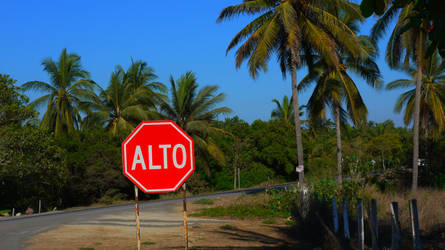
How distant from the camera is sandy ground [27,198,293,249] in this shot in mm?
11062

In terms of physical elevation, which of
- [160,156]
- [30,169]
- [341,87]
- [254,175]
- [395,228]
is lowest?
[395,228]

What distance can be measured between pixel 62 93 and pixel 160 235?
73.6 ft

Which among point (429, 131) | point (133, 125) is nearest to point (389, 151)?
point (429, 131)

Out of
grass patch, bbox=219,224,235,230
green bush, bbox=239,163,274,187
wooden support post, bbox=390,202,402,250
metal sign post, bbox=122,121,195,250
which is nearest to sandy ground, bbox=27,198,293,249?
grass patch, bbox=219,224,235,230

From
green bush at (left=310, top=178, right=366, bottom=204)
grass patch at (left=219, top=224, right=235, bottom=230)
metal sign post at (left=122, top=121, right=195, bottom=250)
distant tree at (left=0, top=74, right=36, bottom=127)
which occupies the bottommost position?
grass patch at (left=219, top=224, right=235, bottom=230)

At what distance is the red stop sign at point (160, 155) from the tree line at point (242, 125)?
35.1 feet

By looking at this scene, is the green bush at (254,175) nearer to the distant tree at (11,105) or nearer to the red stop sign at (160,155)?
the distant tree at (11,105)

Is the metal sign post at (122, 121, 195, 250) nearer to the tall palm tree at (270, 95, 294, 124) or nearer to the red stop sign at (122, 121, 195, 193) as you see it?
the red stop sign at (122, 121, 195, 193)

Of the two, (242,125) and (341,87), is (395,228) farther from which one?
(242,125)

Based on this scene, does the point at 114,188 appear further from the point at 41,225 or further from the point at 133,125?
the point at 41,225

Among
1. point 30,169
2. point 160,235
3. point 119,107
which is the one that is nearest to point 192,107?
point 119,107

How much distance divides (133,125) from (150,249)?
24.9 metres

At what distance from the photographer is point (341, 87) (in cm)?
2511

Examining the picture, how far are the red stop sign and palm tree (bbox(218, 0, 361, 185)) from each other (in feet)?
41.9
